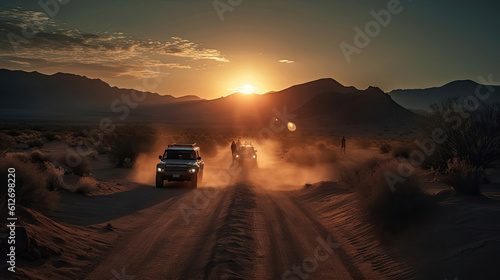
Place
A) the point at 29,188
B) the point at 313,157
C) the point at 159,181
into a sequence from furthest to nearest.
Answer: the point at 313,157
the point at 159,181
the point at 29,188

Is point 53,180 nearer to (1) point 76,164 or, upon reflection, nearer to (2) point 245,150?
(1) point 76,164

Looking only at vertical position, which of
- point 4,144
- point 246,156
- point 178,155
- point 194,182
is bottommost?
point 194,182

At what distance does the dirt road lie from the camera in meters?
6.71

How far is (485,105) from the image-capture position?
18.6 m

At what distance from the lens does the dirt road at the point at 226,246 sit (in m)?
6.71

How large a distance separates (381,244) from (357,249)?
0.57 m

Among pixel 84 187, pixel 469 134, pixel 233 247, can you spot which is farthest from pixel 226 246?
pixel 469 134

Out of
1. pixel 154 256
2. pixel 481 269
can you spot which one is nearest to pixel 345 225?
pixel 481 269

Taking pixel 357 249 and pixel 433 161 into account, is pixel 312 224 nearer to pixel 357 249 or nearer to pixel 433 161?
pixel 357 249

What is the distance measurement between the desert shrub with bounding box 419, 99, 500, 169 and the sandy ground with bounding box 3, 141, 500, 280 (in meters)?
8.22

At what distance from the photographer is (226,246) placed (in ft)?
26.3

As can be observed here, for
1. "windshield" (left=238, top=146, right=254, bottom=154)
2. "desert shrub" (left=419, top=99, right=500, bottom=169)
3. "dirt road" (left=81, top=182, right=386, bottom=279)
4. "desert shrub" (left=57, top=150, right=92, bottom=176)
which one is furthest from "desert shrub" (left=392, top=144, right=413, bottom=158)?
"desert shrub" (left=57, top=150, right=92, bottom=176)

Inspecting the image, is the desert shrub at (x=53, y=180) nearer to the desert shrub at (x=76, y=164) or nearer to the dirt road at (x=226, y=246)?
the dirt road at (x=226, y=246)

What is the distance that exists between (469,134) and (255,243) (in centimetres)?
1381
